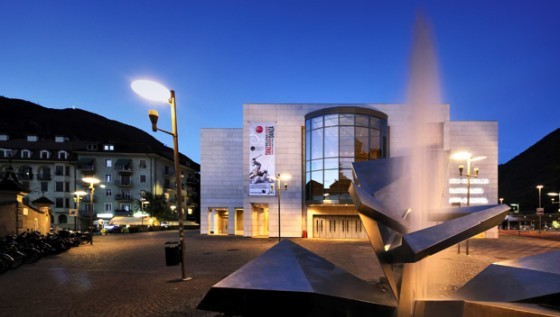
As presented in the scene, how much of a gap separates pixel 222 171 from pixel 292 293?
32.7m

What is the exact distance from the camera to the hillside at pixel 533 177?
12975 centimetres

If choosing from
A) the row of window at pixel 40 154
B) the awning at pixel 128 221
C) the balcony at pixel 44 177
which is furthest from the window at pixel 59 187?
the awning at pixel 128 221

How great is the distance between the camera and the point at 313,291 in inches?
181

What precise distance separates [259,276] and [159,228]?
5165 cm

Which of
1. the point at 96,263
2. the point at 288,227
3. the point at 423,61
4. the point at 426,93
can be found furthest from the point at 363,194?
the point at 288,227

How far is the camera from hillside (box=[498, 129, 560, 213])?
130 metres

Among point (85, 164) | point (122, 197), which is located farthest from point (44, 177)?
point (122, 197)

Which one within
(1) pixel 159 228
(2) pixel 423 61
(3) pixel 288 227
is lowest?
(1) pixel 159 228

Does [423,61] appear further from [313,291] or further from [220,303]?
[220,303]

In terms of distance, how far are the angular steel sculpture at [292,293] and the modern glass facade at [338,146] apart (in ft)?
79.9

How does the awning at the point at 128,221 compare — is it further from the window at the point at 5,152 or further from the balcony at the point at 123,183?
the window at the point at 5,152

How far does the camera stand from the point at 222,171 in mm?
36531

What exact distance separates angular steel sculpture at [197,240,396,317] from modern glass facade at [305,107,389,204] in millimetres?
24349

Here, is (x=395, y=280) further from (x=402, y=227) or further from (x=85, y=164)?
(x=85, y=164)
